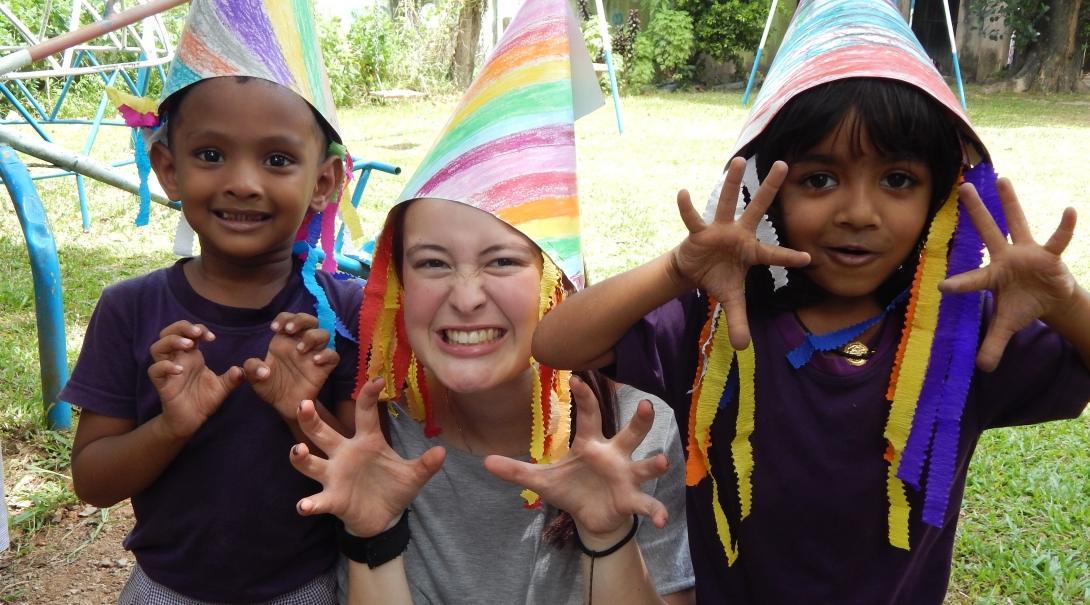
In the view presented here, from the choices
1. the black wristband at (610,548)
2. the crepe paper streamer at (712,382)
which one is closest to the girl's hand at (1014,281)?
the crepe paper streamer at (712,382)

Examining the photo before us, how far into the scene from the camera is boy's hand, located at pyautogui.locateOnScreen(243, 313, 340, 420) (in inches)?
71.8

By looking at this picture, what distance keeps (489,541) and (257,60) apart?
1123mm

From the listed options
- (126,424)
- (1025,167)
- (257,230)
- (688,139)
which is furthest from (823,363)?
(688,139)

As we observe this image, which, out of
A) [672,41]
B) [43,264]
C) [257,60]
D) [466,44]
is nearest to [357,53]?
[466,44]

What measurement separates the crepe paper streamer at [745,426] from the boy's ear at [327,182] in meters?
1.04

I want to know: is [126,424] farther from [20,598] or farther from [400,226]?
[20,598]

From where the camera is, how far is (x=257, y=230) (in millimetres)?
1939

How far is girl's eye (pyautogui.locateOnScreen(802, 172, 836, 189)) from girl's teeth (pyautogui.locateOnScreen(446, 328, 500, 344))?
25.6 inches

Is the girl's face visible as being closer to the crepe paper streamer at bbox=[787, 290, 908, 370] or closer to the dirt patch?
the crepe paper streamer at bbox=[787, 290, 908, 370]

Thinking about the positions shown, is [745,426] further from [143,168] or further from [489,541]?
[143,168]

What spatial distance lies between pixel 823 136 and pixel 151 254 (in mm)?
5191

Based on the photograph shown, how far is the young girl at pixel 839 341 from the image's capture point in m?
1.53

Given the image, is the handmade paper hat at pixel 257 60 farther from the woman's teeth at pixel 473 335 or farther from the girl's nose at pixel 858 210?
the girl's nose at pixel 858 210

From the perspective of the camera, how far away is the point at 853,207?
1538 mm
